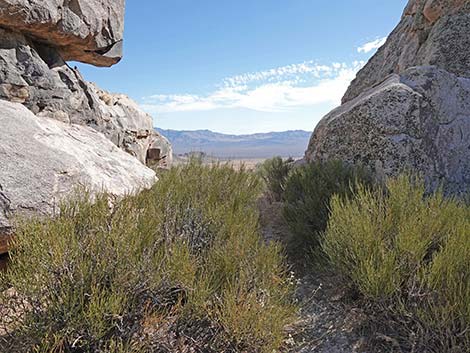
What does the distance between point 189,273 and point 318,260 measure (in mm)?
1845

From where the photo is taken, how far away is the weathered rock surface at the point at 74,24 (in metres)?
4.57

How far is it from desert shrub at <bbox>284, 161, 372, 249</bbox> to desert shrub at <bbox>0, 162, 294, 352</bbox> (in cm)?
127

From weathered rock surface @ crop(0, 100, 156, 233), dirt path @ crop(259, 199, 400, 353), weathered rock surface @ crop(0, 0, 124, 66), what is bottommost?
dirt path @ crop(259, 199, 400, 353)

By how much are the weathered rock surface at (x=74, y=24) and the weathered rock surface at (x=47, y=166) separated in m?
1.29

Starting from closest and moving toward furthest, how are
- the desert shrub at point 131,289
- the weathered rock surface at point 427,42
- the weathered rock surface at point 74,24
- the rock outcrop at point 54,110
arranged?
the desert shrub at point 131,289, the rock outcrop at point 54,110, the weathered rock surface at point 74,24, the weathered rock surface at point 427,42

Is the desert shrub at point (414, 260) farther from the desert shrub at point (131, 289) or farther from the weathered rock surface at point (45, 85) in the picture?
the weathered rock surface at point (45, 85)

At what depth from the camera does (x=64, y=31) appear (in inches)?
209

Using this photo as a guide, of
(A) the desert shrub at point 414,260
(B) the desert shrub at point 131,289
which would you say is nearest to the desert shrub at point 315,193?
(A) the desert shrub at point 414,260

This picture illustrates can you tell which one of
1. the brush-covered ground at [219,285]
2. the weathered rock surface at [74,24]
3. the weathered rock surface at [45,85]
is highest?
the weathered rock surface at [74,24]

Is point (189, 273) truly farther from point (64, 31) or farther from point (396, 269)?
point (64, 31)

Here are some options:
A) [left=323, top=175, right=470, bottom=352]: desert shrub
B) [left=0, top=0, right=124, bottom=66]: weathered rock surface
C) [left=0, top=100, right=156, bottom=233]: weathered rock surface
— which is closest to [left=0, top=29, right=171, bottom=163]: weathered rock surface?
[left=0, top=0, right=124, bottom=66]: weathered rock surface

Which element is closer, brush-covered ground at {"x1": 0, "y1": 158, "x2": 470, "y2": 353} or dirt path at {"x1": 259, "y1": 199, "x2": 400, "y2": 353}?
brush-covered ground at {"x1": 0, "y1": 158, "x2": 470, "y2": 353}

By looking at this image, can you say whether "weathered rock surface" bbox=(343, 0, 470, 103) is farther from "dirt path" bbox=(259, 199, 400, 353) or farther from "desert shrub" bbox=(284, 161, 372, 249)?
"dirt path" bbox=(259, 199, 400, 353)

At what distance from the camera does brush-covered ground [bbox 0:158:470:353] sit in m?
2.30
